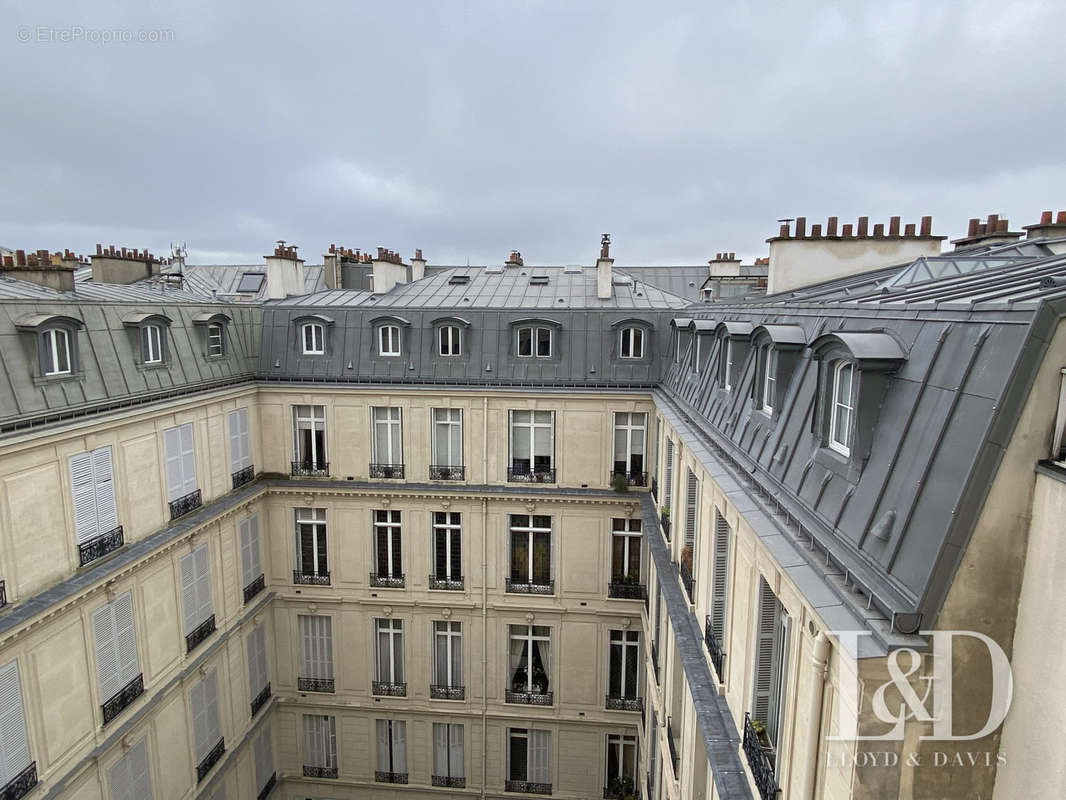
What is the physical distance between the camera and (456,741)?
21.3 meters

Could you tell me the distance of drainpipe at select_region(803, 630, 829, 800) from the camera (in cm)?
538

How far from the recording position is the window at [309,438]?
67.1ft

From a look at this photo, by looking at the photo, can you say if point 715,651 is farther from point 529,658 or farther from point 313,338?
point 313,338

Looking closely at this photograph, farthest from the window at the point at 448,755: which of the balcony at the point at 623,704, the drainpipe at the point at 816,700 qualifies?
the drainpipe at the point at 816,700

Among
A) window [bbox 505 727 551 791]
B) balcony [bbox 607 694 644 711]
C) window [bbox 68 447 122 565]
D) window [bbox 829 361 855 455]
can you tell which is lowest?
window [bbox 505 727 551 791]

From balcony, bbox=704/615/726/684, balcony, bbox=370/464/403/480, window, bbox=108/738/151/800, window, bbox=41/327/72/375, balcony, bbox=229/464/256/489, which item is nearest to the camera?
balcony, bbox=704/615/726/684

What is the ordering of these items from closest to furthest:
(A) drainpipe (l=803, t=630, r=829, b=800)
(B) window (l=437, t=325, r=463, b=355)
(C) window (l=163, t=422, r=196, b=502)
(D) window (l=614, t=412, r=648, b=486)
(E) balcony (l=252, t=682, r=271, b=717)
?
(A) drainpipe (l=803, t=630, r=829, b=800) → (C) window (l=163, t=422, r=196, b=502) → (D) window (l=614, t=412, r=648, b=486) → (B) window (l=437, t=325, r=463, b=355) → (E) balcony (l=252, t=682, r=271, b=717)

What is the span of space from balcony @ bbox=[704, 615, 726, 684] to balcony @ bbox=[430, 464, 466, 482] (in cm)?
1104

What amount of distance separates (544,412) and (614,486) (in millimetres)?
3120

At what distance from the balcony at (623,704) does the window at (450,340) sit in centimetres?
1207

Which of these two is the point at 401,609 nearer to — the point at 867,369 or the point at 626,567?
the point at 626,567

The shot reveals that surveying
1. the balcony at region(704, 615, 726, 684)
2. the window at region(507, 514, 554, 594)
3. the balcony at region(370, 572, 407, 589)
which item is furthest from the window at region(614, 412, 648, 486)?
the balcony at region(704, 615, 726, 684)

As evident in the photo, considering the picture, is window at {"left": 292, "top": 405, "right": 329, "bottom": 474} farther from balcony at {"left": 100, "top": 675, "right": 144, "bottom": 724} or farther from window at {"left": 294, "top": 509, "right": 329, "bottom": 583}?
balcony at {"left": 100, "top": 675, "right": 144, "bottom": 724}

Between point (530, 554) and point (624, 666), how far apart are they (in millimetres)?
4636
